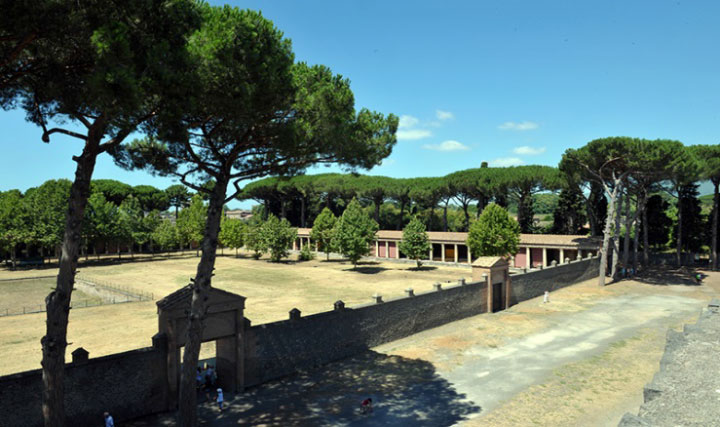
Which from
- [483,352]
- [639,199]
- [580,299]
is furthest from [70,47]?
[639,199]

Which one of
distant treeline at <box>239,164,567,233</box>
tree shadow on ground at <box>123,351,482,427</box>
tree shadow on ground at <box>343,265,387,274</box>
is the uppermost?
distant treeline at <box>239,164,567,233</box>

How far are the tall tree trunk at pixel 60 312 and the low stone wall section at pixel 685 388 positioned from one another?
514 inches

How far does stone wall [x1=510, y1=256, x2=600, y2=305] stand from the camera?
108 ft

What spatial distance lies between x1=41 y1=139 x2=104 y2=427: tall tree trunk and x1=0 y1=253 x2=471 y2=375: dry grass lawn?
9455 millimetres

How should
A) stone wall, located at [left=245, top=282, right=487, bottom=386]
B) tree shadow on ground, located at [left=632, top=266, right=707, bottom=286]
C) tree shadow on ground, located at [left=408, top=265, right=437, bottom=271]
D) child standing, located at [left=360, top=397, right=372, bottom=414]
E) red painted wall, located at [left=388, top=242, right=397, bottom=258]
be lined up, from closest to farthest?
1. child standing, located at [left=360, top=397, right=372, bottom=414]
2. stone wall, located at [left=245, top=282, right=487, bottom=386]
3. tree shadow on ground, located at [left=632, top=266, right=707, bottom=286]
4. tree shadow on ground, located at [left=408, top=265, right=437, bottom=271]
5. red painted wall, located at [left=388, top=242, right=397, bottom=258]

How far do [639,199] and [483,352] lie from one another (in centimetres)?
3293

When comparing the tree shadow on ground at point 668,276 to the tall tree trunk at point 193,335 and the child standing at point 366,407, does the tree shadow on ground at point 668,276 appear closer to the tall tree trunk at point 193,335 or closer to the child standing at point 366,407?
the child standing at point 366,407

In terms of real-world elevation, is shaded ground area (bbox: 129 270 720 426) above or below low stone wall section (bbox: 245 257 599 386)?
below

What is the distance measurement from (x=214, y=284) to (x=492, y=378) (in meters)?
32.2

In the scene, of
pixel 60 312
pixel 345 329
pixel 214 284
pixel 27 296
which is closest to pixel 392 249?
pixel 214 284

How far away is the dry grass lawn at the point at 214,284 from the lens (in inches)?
898

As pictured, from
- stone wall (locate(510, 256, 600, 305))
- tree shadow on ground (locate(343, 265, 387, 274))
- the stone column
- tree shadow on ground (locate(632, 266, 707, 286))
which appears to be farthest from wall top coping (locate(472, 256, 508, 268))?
the stone column

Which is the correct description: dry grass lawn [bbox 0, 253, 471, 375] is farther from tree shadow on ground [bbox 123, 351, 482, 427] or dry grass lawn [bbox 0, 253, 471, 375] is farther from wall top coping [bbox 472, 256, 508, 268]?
tree shadow on ground [bbox 123, 351, 482, 427]

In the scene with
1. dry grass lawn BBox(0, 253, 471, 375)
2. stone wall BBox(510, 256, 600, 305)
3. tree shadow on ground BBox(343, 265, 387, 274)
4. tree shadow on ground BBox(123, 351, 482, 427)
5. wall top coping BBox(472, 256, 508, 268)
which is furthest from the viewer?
tree shadow on ground BBox(343, 265, 387, 274)
